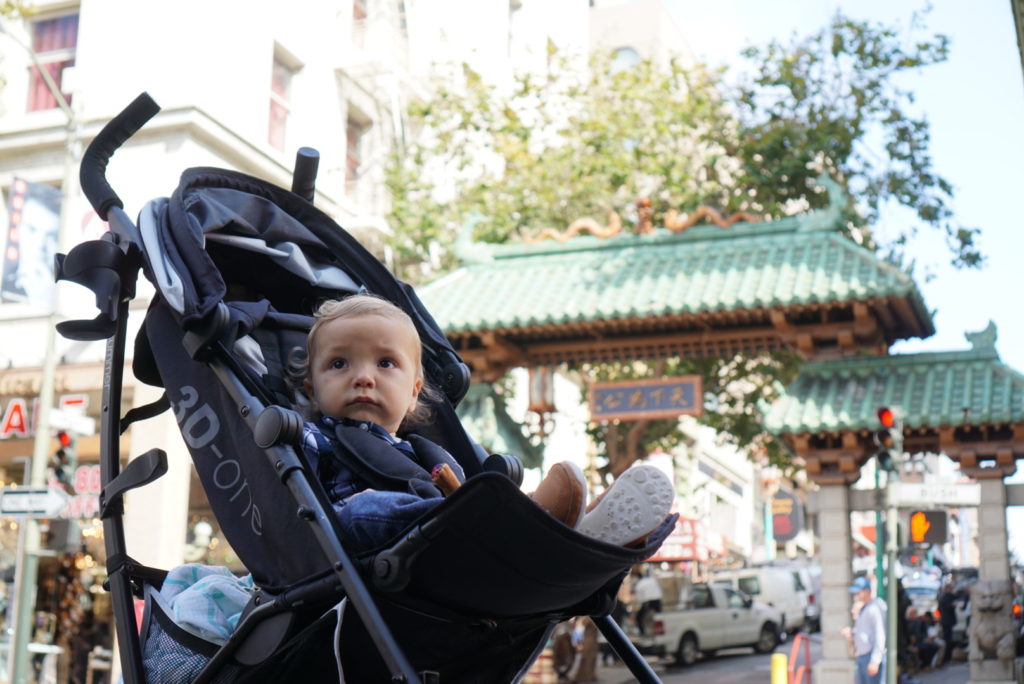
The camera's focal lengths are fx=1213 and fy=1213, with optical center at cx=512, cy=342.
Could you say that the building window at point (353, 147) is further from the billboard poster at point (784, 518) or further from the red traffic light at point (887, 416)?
the billboard poster at point (784, 518)

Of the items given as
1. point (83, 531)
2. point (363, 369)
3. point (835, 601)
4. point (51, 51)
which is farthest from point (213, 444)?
point (51, 51)

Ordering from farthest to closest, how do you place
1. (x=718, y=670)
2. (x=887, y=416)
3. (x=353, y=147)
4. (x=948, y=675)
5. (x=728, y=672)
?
(x=353, y=147)
(x=718, y=670)
(x=728, y=672)
(x=948, y=675)
(x=887, y=416)

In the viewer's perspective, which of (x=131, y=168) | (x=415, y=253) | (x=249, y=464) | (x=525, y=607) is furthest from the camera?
(x=415, y=253)

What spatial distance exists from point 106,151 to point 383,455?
6.36 ft

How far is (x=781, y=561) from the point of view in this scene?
115 ft

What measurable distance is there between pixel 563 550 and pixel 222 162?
17.1 m

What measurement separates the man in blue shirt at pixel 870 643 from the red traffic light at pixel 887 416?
211 centimetres

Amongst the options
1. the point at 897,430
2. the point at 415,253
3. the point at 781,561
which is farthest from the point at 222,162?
the point at 781,561

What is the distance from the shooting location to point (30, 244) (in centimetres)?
1642

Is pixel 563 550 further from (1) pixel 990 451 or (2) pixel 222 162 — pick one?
(2) pixel 222 162

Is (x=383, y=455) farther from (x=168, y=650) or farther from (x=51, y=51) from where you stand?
(x=51, y=51)

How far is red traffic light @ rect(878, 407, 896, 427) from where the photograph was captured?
476 inches

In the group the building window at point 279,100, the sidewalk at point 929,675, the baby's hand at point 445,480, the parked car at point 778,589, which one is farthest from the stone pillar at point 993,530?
the building window at point 279,100


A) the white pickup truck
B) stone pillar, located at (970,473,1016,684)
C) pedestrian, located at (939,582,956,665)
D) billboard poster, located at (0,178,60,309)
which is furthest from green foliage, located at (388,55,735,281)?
pedestrian, located at (939,582,956,665)
